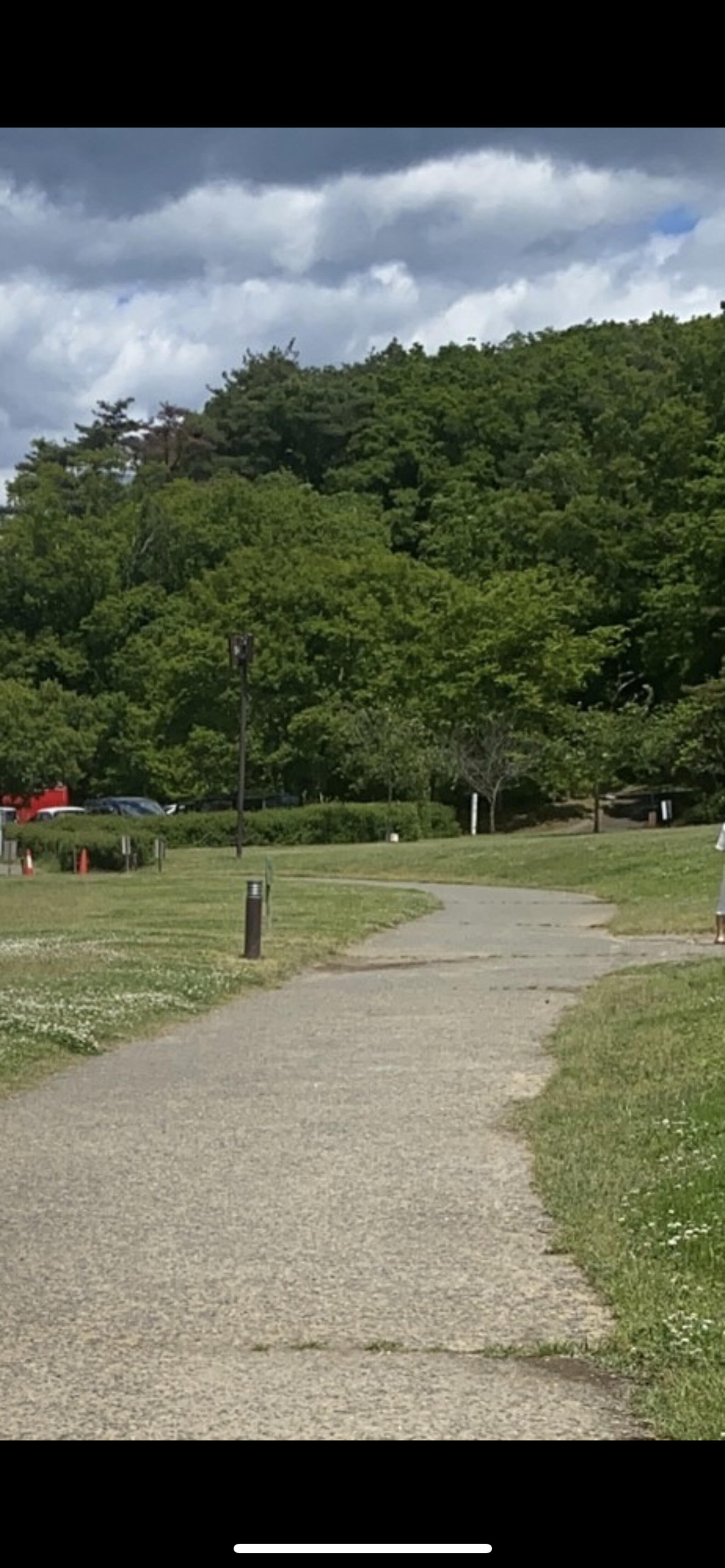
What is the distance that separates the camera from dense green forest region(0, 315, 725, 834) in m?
62.1

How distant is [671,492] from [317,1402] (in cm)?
7301

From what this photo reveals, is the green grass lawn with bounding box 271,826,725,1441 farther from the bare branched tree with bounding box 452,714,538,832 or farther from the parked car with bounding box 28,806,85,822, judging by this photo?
the bare branched tree with bounding box 452,714,538,832

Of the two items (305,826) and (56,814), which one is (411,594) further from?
(56,814)

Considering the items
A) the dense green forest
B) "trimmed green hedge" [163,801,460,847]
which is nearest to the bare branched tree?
the dense green forest

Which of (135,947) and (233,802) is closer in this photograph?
(135,947)

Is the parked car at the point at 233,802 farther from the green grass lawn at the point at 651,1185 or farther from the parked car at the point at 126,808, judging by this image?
the green grass lawn at the point at 651,1185

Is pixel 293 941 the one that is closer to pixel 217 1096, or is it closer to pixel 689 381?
pixel 217 1096

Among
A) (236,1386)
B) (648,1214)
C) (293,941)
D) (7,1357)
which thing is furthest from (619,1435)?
(293,941)

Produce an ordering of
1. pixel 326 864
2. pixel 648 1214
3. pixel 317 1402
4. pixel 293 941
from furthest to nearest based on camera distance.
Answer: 1. pixel 326 864
2. pixel 293 941
3. pixel 648 1214
4. pixel 317 1402

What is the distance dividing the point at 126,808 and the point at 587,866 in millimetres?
26748

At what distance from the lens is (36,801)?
7769 centimetres

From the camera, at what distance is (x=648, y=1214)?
7.52 metres

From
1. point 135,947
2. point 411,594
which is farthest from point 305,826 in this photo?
point 135,947

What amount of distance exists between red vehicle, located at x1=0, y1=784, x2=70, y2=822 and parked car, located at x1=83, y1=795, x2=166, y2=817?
484 inches
